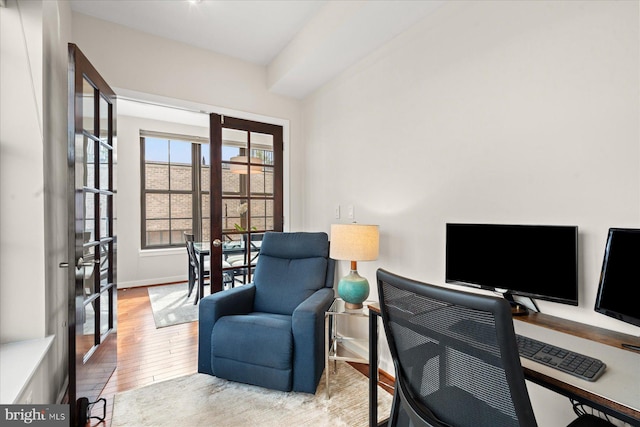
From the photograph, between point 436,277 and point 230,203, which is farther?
point 230,203

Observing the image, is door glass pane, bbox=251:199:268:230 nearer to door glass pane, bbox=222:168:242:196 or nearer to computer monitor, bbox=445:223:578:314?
door glass pane, bbox=222:168:242:196

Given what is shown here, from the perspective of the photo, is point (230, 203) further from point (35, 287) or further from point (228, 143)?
point (35, 287)

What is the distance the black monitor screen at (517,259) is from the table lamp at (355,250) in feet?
1.78

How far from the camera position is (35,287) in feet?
5.08

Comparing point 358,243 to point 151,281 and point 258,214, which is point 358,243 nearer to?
point 258,214

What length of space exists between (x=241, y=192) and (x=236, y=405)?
77.0 inches

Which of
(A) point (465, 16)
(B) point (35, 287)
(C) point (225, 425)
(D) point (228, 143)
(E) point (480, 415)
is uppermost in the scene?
(A) point (465, 16)

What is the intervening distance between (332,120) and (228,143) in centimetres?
110

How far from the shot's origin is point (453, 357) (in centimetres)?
80

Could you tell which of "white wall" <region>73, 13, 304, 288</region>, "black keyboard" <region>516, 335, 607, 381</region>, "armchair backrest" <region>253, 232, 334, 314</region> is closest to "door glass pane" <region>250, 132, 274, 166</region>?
"white wall" <region>73, 13, 304, 288</region>

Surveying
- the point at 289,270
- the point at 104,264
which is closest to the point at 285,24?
the point at 289,270

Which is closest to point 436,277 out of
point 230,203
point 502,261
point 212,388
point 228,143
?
point 502,261

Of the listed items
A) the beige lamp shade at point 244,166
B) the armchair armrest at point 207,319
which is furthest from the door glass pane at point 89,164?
the beige lamp shade at point 244,166

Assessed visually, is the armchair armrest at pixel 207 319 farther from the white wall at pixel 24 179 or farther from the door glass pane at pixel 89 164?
the door glass pane at pixel 89 164
